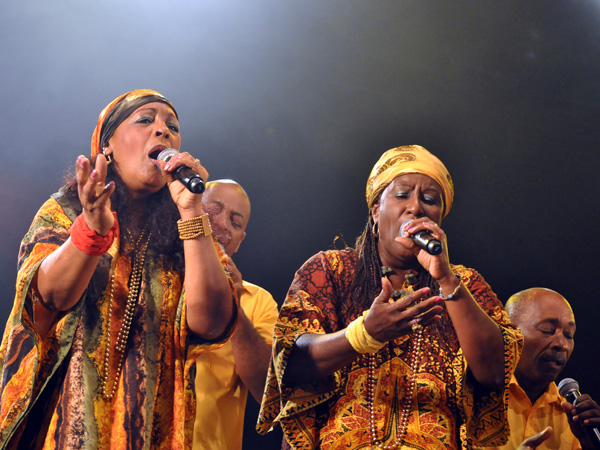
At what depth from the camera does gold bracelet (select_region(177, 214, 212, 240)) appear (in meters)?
1.85

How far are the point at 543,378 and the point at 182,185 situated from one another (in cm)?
209

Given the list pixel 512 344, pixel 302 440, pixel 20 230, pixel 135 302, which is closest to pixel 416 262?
pixel 512 344

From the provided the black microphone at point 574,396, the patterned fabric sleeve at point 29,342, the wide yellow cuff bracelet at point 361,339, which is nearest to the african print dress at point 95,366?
the patterned fabric sleeve at point 29,342

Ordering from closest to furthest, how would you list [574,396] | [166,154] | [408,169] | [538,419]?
[166,154], [408,169], [574,396], [538,419]

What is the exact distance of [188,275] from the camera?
185 cm

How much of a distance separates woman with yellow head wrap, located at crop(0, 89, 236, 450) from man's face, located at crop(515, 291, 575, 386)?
1.79m

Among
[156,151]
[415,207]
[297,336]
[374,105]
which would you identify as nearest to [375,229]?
[415,207]

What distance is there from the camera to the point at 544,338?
314 cm

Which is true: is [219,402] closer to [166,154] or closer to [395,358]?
[395,358]

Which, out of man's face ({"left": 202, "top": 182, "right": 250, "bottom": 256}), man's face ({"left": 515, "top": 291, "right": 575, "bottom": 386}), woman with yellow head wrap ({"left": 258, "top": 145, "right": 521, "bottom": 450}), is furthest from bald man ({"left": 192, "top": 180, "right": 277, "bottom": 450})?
man's face ({"left": 515, "top": 291, "right": 575, "bottom": 386})

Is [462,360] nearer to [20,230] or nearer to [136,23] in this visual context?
[20,230]

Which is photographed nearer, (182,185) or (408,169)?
(182,185)

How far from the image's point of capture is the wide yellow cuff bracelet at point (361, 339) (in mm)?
1621

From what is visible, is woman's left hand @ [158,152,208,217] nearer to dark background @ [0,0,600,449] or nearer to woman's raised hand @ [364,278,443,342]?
woman's raised hand @ [364,278,443,342]
